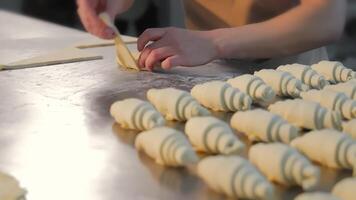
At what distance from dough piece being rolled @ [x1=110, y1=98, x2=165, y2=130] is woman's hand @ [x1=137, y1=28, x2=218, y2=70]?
330 mm

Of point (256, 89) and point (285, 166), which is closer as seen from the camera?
point (285, 166)

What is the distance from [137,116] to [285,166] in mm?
259

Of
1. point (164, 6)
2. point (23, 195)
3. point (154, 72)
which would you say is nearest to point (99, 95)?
point (154, 72)

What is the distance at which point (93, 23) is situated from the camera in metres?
1.34

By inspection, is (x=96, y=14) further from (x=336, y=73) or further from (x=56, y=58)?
(x=336, y=73)

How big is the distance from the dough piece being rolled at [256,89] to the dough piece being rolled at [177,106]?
0.11 m

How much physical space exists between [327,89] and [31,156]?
1.69 ft

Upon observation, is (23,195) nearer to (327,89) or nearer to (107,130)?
(107,130)

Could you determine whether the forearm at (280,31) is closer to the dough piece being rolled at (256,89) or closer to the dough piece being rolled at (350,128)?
the dough piece being rolled at (256,89)

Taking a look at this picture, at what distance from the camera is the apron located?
147 cm

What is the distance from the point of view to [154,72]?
133cm

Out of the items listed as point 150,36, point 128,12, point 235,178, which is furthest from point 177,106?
point 128,12

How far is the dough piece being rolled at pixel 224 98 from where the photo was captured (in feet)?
3.35

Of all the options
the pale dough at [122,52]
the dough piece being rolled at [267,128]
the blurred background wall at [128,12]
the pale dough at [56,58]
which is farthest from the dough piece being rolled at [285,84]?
the blurred background wall at [128,12]
